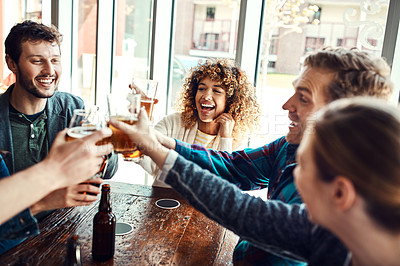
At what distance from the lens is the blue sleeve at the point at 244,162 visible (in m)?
1.53

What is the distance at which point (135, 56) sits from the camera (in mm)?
3639

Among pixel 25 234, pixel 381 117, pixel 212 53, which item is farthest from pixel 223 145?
pixel 381 117

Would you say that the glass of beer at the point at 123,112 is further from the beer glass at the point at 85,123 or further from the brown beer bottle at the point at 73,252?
the brown beer bottle at the point at 73,252

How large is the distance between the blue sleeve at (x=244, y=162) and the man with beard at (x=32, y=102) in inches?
27.3

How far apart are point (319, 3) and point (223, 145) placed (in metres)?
1.61

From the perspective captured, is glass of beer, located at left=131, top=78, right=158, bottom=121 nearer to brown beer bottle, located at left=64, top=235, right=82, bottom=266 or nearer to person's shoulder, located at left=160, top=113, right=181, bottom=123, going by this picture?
person's shoulder, located at left=160, top=113, right=181, bottom=123

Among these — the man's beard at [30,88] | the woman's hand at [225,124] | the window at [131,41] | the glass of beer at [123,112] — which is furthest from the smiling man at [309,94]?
the window at [131,41]

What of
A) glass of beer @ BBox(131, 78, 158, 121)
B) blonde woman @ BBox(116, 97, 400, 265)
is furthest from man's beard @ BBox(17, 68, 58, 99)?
blonde woman @ BBox(116, 97, 400, 265)

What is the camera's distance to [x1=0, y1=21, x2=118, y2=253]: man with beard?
198cm

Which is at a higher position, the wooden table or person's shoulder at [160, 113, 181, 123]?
person's shoulder at [160, 113, 181, 123]

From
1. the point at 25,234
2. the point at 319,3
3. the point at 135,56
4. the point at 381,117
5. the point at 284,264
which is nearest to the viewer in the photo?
the point at 381,117

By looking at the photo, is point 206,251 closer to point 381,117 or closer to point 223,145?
point 381,117

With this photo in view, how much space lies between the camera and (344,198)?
74 cm

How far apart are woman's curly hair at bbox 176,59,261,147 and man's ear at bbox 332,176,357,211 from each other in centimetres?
182
